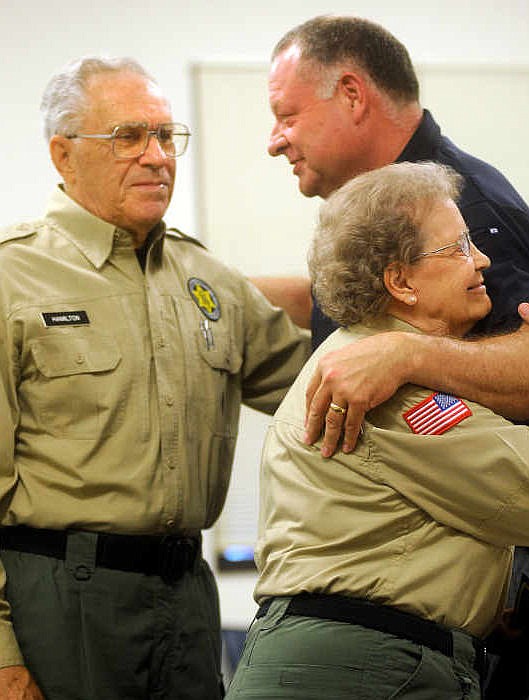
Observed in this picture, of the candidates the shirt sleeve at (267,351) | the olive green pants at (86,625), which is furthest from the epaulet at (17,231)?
the olive green pants at (86,625)

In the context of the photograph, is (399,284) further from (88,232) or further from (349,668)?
(88,232)

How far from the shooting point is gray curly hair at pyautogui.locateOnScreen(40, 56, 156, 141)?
237 cm

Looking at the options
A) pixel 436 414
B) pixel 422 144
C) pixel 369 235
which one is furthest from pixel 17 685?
pixel 422 144

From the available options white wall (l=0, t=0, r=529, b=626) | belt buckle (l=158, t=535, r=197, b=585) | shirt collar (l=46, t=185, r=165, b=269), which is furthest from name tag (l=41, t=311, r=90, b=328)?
white wall (l=0, t=0, r=529, b=626)

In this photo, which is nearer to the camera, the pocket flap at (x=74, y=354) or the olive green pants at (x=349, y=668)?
the olive green pants at (x=349, y=668)

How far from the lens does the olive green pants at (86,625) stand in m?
2.12

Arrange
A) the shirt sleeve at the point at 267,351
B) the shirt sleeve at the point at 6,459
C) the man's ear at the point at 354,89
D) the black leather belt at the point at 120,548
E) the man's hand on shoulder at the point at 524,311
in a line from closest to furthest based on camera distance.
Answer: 1. the man's hand on shoulder at the point at 524,311
2. the shirt sleeve at the point at 6,459
3. the black leather belt at the point at 120,548
4. the man's ear at the point at 354,89
5. the shirt sleeve at the point at 267,351

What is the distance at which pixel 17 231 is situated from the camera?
2314 millimetres

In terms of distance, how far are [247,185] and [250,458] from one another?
115 cm

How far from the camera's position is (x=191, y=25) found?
425 cm

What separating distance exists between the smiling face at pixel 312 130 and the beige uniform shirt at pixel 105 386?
38cm

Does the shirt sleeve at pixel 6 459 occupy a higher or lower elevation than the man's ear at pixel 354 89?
lower

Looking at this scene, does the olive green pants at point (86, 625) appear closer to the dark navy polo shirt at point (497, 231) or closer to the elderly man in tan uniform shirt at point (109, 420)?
the elderly man in tan uniform shirt at point (109, 420)

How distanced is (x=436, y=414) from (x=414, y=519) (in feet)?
0.57
